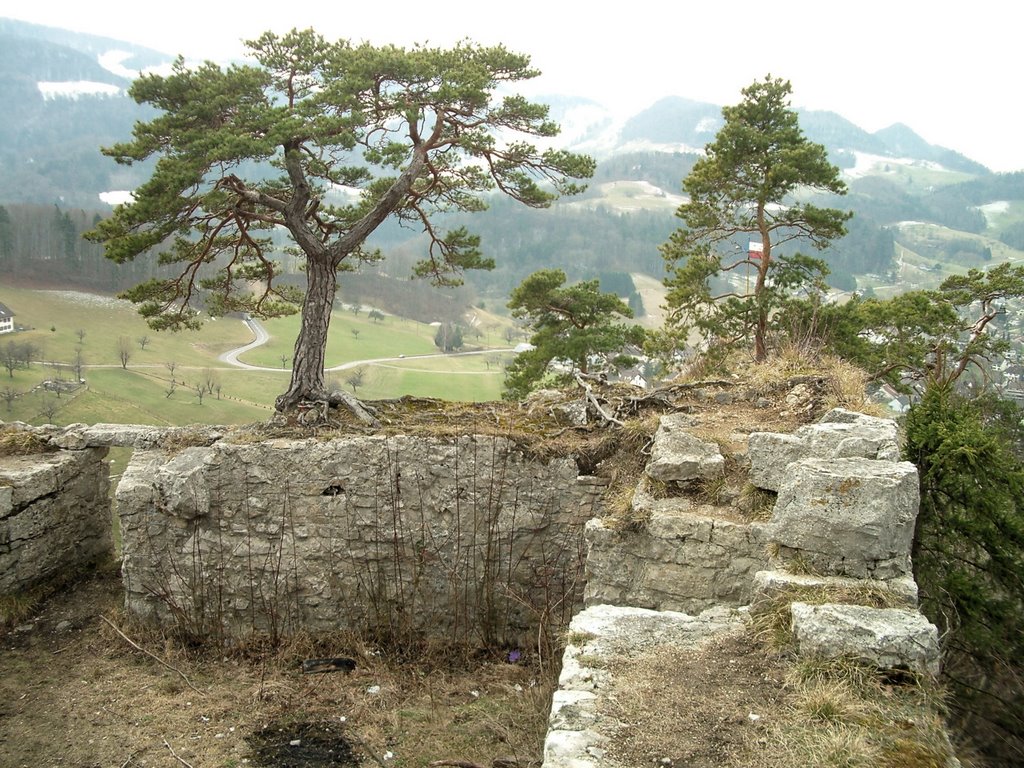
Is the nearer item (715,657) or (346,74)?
(715,657)

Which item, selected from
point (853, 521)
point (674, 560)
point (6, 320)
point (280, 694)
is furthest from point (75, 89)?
point (853, 521)

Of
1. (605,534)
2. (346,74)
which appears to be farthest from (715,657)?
(346,74)

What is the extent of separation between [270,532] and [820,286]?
11443 mm

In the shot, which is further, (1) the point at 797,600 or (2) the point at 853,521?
(2) the point at 853,521

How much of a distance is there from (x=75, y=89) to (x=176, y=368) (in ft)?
627

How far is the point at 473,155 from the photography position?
10727mm

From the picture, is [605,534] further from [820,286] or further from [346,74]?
[820,286]

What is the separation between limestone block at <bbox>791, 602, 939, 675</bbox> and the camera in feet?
12.0

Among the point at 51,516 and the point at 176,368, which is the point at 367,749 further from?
the point at 176,368

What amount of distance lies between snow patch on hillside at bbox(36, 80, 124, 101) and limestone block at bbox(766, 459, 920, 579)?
201 metres

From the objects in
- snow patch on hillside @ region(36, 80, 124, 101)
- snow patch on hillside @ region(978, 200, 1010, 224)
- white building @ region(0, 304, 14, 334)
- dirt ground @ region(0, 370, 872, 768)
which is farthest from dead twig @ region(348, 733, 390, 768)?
snow patch on hillside @ region(36, 80, 124, 101)

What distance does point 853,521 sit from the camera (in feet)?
14.4

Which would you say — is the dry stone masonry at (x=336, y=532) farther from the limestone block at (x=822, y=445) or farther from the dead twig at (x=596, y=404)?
the limestone block at (x=822, y=445)

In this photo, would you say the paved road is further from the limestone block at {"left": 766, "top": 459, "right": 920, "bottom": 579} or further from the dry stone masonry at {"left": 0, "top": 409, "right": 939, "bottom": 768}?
the limestone block at {"left": 766, "top": 459, "right": 920, "bottom": 579}
